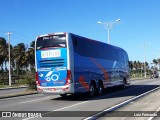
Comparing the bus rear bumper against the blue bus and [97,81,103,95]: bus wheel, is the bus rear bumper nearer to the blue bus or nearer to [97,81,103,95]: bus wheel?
the blue bus

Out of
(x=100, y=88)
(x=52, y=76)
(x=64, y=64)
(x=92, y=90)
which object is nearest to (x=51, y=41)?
(x=64, y=64)

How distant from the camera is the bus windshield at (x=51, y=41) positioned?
808 inches

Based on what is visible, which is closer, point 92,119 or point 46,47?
point 92,119

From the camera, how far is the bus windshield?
20.5 meters

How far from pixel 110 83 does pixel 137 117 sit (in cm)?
1465

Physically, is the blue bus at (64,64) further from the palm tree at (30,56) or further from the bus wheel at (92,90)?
the palm tree at (30,56)

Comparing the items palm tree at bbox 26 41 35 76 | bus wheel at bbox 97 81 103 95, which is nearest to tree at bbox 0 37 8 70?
palm tree at bbox 26 41 35 76

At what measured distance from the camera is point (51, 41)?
20859 mm

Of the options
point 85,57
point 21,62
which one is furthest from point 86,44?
point 21,62

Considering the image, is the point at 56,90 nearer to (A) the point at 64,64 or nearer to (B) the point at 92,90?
(A) the point at 64,64

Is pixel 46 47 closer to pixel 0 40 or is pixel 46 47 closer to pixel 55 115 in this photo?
pixel 55 115

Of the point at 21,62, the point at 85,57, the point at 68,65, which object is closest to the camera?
the point at 68,65

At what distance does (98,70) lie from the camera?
24.9 meters

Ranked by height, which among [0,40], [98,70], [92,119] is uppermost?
[0,40]
